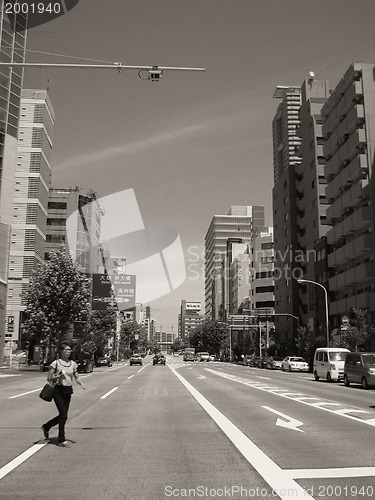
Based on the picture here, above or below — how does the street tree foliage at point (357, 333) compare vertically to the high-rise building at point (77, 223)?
below

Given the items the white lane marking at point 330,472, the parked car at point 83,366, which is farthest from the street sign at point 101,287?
the white lane marking at point 330,472

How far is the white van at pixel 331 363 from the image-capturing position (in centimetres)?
2883

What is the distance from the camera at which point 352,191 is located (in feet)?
166

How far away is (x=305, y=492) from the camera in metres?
5.52

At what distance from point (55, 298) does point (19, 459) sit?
33014 millimetres

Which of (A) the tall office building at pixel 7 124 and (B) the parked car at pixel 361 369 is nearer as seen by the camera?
(B) the parked car at pixel 361 369

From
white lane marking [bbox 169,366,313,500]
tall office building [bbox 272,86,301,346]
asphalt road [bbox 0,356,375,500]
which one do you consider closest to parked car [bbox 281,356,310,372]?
tall office building [bbox 272,86,301,346]

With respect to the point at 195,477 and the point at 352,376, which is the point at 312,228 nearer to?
the point at 352,376

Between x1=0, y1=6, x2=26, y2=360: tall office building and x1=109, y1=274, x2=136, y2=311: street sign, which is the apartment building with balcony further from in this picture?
x1=0, y1=6, x2=26, y2=360: tall office building

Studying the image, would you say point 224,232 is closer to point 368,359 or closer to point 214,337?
point 214,337

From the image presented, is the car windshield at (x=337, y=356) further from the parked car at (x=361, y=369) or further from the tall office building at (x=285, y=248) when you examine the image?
the tall office building at (x=285, y=248)

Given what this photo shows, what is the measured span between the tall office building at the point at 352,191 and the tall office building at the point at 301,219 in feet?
27.0

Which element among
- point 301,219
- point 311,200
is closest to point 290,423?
point 311,200

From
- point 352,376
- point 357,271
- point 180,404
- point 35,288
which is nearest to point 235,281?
point 357,271
